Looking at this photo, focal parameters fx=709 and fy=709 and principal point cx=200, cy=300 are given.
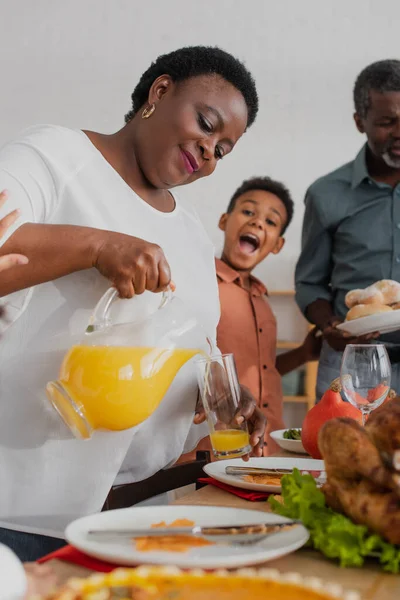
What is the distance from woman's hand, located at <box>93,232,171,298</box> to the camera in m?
0.90

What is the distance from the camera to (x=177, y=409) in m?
1.12

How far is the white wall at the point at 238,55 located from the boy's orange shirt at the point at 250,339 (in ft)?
5.00

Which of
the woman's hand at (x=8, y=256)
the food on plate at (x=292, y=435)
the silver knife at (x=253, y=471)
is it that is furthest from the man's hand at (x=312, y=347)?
the woman's hand at (x=8, y=256)

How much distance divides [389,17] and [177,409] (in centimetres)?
330

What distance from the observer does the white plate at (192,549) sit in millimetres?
516

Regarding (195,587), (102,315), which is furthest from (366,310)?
(195,587)

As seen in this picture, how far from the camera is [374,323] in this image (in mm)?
1589

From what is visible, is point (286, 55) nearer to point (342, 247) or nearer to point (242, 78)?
point (342, 247)

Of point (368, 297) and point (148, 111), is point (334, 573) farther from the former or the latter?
point (368, 297)

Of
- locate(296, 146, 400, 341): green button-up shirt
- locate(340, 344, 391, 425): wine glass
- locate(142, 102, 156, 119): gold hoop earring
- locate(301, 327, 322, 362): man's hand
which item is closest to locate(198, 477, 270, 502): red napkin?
locate(340, 344, 391, 425): wine glass

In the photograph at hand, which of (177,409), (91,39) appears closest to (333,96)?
(91,39)

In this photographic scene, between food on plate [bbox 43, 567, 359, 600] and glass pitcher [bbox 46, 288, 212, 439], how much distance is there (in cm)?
38

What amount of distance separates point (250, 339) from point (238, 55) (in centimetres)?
209

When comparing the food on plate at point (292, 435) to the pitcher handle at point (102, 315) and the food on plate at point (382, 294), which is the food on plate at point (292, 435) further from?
the pitcher handle at point (102, 315)
